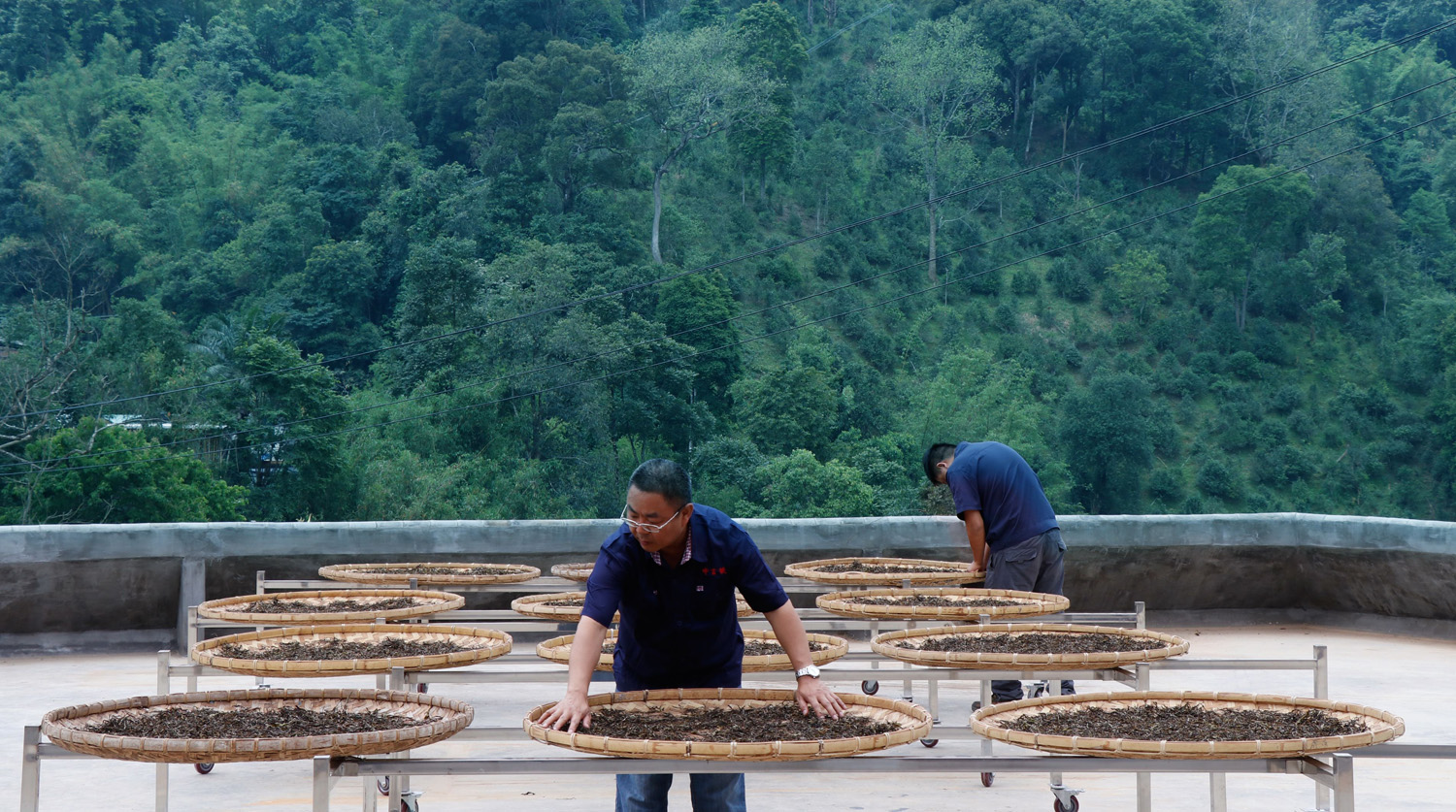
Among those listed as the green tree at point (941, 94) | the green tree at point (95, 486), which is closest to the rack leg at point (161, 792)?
the green tree at point (95, 486)

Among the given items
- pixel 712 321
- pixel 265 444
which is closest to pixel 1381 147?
pixel 712 321

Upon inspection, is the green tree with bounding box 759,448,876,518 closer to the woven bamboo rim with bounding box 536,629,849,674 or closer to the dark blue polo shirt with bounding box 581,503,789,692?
the woven bamboo rim with bounding box 536,629,849,674

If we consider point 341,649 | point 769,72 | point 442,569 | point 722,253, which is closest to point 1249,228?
point 769,72

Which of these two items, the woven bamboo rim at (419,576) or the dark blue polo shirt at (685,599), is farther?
the woven bamboo rim at (419,576)

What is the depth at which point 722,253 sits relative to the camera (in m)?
49.8

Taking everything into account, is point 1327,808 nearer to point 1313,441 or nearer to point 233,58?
point 1313,441

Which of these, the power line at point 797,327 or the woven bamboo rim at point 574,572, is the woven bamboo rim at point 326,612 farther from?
the power line at point 797,327

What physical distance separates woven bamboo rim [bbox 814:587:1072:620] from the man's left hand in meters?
1.67

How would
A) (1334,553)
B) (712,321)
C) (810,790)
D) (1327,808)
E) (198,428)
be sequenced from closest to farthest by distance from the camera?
(1327,808) < (810,790) < (1334,553) < (198,428) < (712,321)

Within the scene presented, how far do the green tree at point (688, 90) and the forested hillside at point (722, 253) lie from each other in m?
0.17

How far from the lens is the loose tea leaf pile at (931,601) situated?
16.2ft

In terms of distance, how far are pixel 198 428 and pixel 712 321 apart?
16.4m

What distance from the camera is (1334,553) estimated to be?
25.8 ft

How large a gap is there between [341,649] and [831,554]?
4091mm
